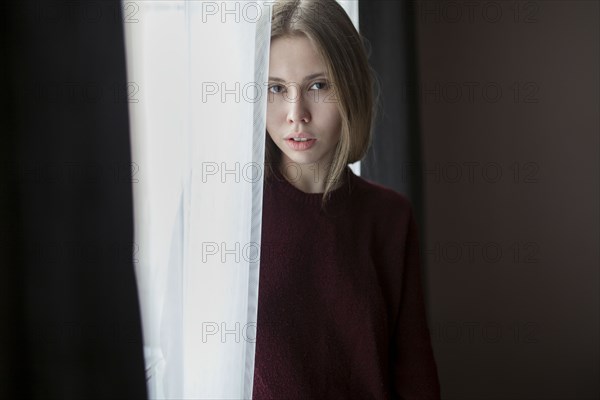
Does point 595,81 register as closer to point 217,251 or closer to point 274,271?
point 274,271

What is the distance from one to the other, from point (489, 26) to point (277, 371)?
1.24 m

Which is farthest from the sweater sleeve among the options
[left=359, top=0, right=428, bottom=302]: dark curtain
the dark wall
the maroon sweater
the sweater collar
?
the dark wall

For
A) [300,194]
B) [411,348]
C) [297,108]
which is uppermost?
[297,108]

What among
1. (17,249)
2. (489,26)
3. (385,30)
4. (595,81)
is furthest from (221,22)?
(595,81)

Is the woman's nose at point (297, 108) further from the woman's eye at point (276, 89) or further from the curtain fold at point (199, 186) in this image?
Result: the curtain fold at point (199, 186)

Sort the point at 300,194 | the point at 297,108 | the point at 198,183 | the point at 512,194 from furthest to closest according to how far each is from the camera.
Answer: the point at 512,194, the point at 300,194, the point at 297,108, the point at 198,183

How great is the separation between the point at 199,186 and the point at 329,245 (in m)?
0.34

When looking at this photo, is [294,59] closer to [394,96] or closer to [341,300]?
[341,300]

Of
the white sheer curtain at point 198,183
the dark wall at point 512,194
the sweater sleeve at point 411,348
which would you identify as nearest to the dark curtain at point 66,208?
the white sheer curtain at point 198,183

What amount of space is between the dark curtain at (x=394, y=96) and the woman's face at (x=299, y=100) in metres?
0.63

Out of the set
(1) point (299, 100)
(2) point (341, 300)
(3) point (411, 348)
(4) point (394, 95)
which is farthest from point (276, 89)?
(4) point (394, 95)

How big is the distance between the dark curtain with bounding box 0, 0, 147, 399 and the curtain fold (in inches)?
2.9

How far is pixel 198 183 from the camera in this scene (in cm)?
67

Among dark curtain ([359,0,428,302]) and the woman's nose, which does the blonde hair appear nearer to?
the woman's nose
